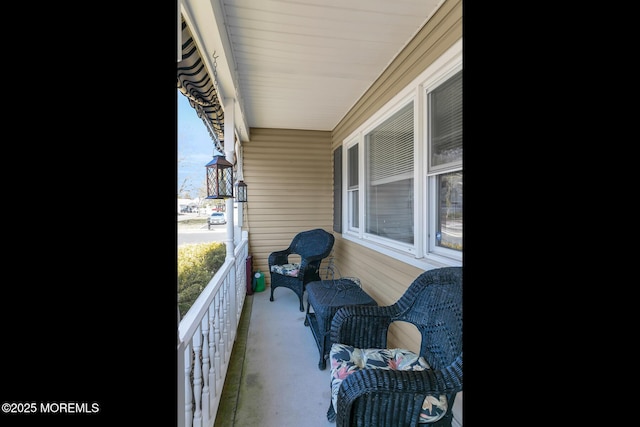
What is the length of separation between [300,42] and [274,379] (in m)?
2.71

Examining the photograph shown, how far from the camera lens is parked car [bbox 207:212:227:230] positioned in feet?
9.76

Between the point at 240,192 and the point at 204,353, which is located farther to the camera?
the point at 240,192

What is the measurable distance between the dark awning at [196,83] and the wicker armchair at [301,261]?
6.93ft

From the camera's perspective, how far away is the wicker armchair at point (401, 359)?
121 cm

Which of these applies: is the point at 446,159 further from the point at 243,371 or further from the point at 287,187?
the point at 287,187

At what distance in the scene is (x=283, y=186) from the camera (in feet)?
15.8

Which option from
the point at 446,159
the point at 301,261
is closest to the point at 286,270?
the point at 301,261

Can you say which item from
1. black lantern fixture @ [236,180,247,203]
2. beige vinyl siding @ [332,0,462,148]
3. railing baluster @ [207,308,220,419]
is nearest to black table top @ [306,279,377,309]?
railing baluster @ [207,308,220,419]

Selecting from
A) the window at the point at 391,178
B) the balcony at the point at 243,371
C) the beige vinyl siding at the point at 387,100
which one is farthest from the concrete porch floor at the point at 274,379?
the window at the point at 391,178

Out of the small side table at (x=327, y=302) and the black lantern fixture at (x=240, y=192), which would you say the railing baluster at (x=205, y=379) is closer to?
the small side table at (x=327, y=302)

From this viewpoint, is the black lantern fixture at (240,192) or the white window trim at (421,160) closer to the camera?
the white window trim at (421,160)
